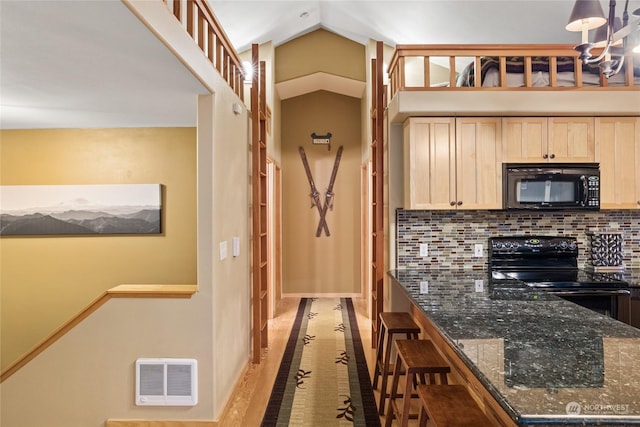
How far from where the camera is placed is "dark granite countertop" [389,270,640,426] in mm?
970

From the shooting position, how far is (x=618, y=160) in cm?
293

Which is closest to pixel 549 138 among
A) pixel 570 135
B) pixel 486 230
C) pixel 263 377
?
pixel 570 135

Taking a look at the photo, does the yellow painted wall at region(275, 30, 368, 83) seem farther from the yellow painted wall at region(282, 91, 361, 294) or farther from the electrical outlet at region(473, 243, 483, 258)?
the electrical outlet at region(473, 243, 483, 258)

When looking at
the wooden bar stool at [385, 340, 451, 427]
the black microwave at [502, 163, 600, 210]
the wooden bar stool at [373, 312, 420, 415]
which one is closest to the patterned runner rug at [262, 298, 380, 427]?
the wooden bar stool at [373, 312, 420, 415]

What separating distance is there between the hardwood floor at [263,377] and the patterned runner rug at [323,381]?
0.19ft

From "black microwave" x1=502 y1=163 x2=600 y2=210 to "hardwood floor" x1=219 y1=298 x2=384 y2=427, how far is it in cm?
188

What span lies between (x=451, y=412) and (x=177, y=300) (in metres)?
1.68

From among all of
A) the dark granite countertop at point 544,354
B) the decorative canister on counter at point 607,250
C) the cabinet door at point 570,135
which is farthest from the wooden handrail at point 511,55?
the dark granite countertop at point 544,354

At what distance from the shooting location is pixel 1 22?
151cm

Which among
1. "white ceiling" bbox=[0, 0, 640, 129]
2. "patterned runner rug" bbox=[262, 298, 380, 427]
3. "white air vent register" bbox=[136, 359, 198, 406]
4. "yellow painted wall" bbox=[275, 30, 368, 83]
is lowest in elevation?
"patterned runner rug" bbox=[262, 298, 380, 427]

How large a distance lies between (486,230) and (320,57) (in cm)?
336

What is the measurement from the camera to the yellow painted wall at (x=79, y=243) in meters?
3.43

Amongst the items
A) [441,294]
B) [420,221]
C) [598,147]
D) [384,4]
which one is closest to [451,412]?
[441,294]

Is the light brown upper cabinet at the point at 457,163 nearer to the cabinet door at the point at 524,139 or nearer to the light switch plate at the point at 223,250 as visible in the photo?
the cabinet door at the point at 524,139
